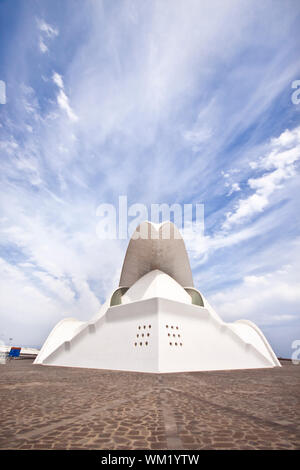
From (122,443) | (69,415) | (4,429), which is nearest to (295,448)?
(122,443)

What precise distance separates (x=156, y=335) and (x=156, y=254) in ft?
36.3

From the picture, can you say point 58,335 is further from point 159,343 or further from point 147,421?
point 147,421

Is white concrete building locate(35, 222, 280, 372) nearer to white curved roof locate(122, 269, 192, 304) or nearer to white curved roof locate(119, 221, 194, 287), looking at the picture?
white curved roof locate(122, 269, 192, 304)

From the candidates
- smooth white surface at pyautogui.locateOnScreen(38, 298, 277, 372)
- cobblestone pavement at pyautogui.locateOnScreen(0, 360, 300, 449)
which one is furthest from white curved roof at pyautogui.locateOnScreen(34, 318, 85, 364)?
cobblestone pavement at pyautogui.locateOnScreen(0, 360, 300, 449)

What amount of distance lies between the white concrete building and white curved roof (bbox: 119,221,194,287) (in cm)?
11

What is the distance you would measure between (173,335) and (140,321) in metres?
2.24

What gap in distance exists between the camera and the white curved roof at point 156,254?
23062 mm

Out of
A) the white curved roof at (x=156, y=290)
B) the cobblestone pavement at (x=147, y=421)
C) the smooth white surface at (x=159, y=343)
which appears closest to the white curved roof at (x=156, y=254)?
the white curved roof at (x=156, y=290)

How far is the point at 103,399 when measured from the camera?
17.6 ft

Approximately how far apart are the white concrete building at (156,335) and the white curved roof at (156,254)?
4.2 inches

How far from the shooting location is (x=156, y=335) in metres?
13.4

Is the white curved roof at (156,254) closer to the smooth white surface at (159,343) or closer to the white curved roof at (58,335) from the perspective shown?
the white curved roof at (58,335)
